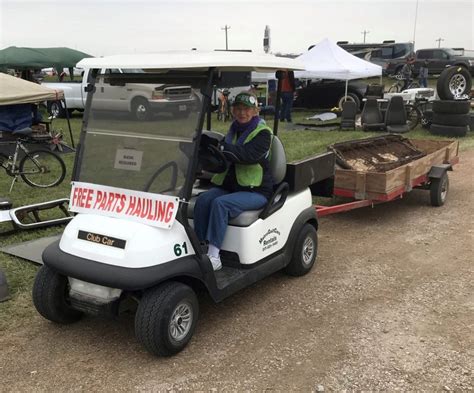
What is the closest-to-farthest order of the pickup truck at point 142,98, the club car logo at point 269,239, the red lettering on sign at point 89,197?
the pickup truck at point 142,98
the red lettering on sign at point 89,197
the club car logo at point 269,239

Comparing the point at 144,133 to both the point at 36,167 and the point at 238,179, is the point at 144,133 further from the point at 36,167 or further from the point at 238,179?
the point at 36,167

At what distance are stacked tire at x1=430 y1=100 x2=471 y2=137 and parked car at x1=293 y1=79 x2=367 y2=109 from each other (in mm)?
5744

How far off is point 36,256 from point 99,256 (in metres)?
2.03

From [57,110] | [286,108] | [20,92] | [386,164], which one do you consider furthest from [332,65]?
[386,164]

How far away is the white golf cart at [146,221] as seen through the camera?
121 inches

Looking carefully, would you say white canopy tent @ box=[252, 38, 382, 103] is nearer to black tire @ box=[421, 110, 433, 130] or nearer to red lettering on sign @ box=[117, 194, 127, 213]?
black tire @ box=[421, 110, 433, 130]

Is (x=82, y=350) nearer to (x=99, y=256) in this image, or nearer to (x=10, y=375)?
(x=10, y=375)

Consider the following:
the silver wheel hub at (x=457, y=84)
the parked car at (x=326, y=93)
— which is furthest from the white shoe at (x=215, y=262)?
the parked car at (x=326, y=93)

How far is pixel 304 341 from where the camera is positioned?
11.4ft

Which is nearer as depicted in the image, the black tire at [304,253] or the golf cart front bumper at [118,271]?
the golf cart front bumper at [118,271]

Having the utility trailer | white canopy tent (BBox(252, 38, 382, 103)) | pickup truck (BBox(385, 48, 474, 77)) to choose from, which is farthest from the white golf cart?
pickup truck (BBox(385, 48, 474, 77))

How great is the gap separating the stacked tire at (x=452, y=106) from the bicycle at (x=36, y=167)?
8.52m

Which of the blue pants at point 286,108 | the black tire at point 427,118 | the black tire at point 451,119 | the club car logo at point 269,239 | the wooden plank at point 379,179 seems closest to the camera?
the club car logo at point 269,239

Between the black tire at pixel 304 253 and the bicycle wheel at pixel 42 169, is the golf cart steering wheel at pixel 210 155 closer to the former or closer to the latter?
the black tire at pixel 304 253
